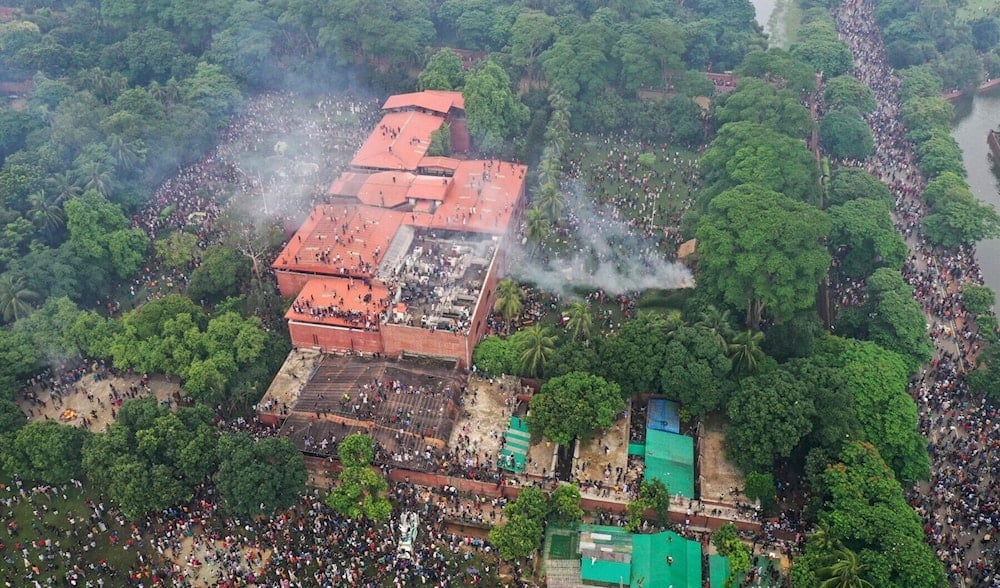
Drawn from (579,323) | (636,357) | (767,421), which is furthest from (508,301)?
(767,421)

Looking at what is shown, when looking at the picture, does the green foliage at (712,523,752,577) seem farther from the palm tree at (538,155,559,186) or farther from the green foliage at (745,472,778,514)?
the palm tree at (538,155,559,186)

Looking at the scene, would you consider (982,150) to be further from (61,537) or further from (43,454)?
(61,537)

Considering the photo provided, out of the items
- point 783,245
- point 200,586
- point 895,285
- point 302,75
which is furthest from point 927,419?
point 302,75

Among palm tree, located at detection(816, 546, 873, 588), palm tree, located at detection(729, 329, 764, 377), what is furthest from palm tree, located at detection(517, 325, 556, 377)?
palm tree, located at detection(816, 546, 873, 588)

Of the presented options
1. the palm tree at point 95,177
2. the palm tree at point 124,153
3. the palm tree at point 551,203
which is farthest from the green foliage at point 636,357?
the palm tree at point 124,153

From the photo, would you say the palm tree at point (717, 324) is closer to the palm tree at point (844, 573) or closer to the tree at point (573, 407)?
the tree at point (573, 407)

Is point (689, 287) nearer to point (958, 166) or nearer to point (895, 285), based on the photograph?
point (895, 285)
